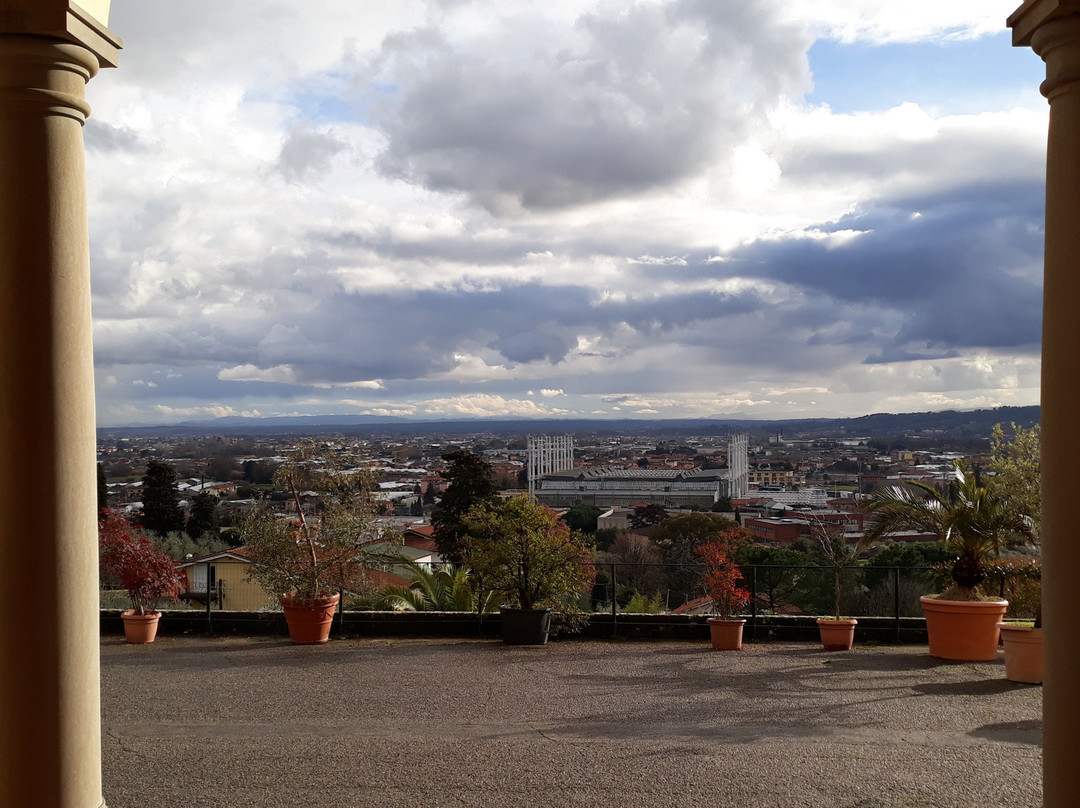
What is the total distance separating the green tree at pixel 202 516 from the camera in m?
26.0

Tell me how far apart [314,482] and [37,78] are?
28.9 feet

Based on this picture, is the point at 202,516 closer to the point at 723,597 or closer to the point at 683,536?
the point at 683,536

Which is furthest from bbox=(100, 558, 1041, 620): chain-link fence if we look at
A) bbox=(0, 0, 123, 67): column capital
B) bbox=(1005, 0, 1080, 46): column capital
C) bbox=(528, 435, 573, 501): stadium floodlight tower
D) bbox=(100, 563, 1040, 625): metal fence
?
bbox=(528, 435, 573, 501): stadium floodlight tower

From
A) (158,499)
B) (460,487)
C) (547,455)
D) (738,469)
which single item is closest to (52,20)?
(460,487)

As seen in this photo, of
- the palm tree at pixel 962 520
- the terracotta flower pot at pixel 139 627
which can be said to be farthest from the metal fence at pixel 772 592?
the terracotta flower pot at pixel 139 627

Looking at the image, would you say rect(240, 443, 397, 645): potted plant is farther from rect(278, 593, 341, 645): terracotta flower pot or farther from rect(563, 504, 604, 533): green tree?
rect(563, 504, 604, 533): green tree

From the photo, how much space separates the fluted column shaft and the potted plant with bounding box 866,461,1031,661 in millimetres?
9502

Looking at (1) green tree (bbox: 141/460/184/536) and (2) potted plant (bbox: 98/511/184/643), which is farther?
(1) green tree (bbox: 141/460/184/536)

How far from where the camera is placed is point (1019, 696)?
8.45 metres

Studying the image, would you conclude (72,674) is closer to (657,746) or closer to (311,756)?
(311,756)

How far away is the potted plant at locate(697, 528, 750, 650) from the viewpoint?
11148mm

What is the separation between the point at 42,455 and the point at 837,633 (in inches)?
390

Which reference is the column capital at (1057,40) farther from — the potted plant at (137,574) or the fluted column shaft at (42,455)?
the potted plant at (137,574)

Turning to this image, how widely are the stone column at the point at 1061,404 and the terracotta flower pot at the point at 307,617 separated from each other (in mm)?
9439
